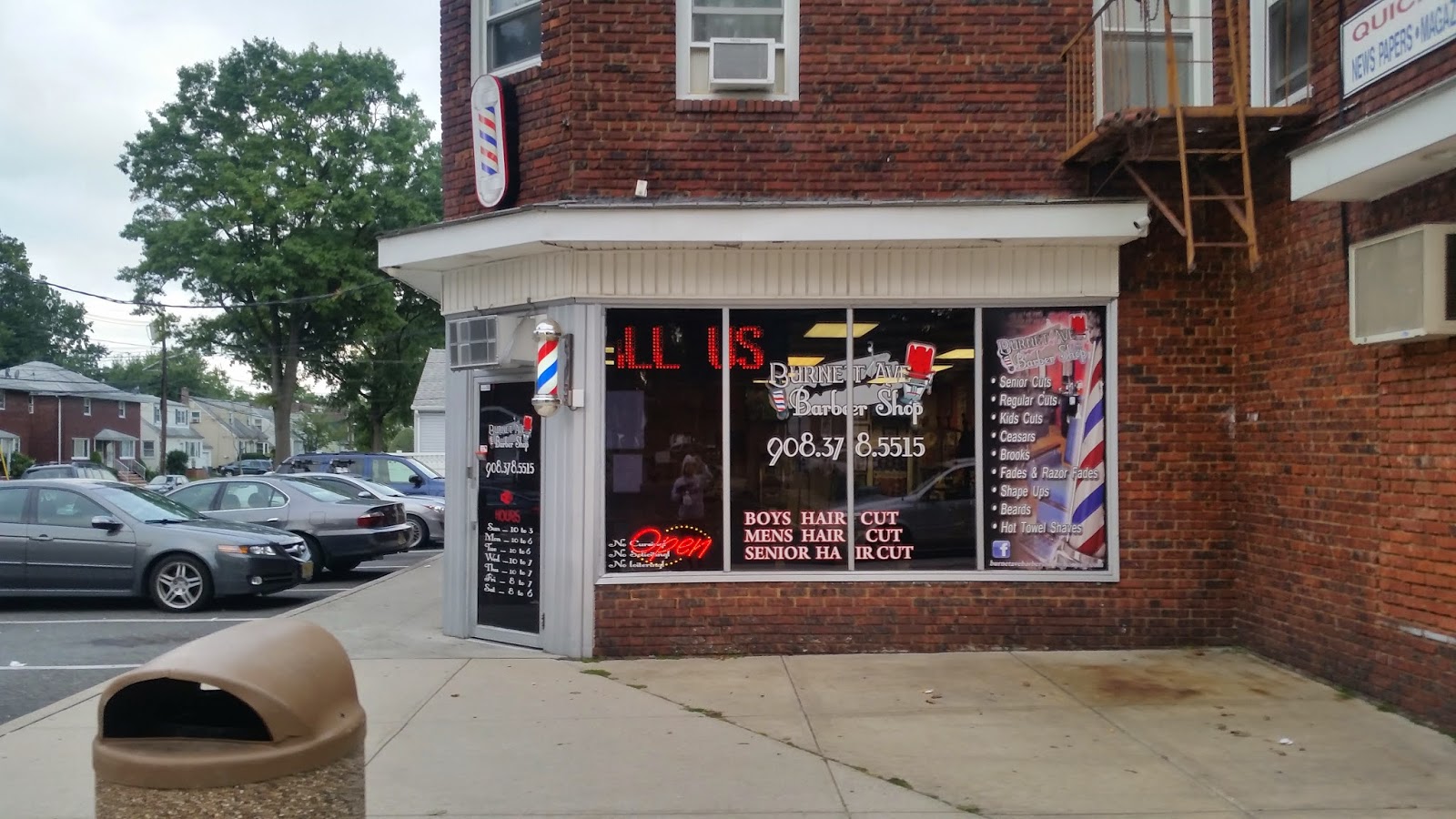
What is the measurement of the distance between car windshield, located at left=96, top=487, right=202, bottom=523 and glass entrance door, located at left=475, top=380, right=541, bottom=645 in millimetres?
4996

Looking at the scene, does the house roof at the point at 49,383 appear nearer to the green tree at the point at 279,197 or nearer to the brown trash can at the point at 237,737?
the green tree at the point at 279,197

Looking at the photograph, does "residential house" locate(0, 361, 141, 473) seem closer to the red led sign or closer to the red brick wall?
the red led sign

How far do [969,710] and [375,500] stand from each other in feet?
35.0

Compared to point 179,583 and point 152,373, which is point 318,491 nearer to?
point 179,583

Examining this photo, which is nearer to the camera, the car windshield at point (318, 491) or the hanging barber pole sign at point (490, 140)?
the hanging barber pole sign at point (490, 140)

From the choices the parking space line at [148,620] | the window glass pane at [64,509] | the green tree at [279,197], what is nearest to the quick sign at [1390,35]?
the parking space line at [148,620]

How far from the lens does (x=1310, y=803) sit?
18.4ft

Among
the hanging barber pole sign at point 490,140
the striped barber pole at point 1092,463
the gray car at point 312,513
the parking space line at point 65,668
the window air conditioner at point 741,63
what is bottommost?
the parking space line at point 65,668

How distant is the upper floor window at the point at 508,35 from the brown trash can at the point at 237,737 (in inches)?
270

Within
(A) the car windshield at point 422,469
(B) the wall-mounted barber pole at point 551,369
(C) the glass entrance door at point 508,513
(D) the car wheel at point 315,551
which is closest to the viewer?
(B) the wall-mounted barber pole at point 551,369

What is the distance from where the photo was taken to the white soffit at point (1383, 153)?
19.9ft

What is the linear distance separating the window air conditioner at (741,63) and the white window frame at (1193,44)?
2577mm

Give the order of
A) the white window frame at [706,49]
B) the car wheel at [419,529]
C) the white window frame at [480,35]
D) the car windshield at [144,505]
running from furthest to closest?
the car wheel at [419,529] → the car windshield at [144,505] → the white window frame at [480,35] → the white window frame at [706,49]

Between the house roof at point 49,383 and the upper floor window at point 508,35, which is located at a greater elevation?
the upper floor window at point 508,35
